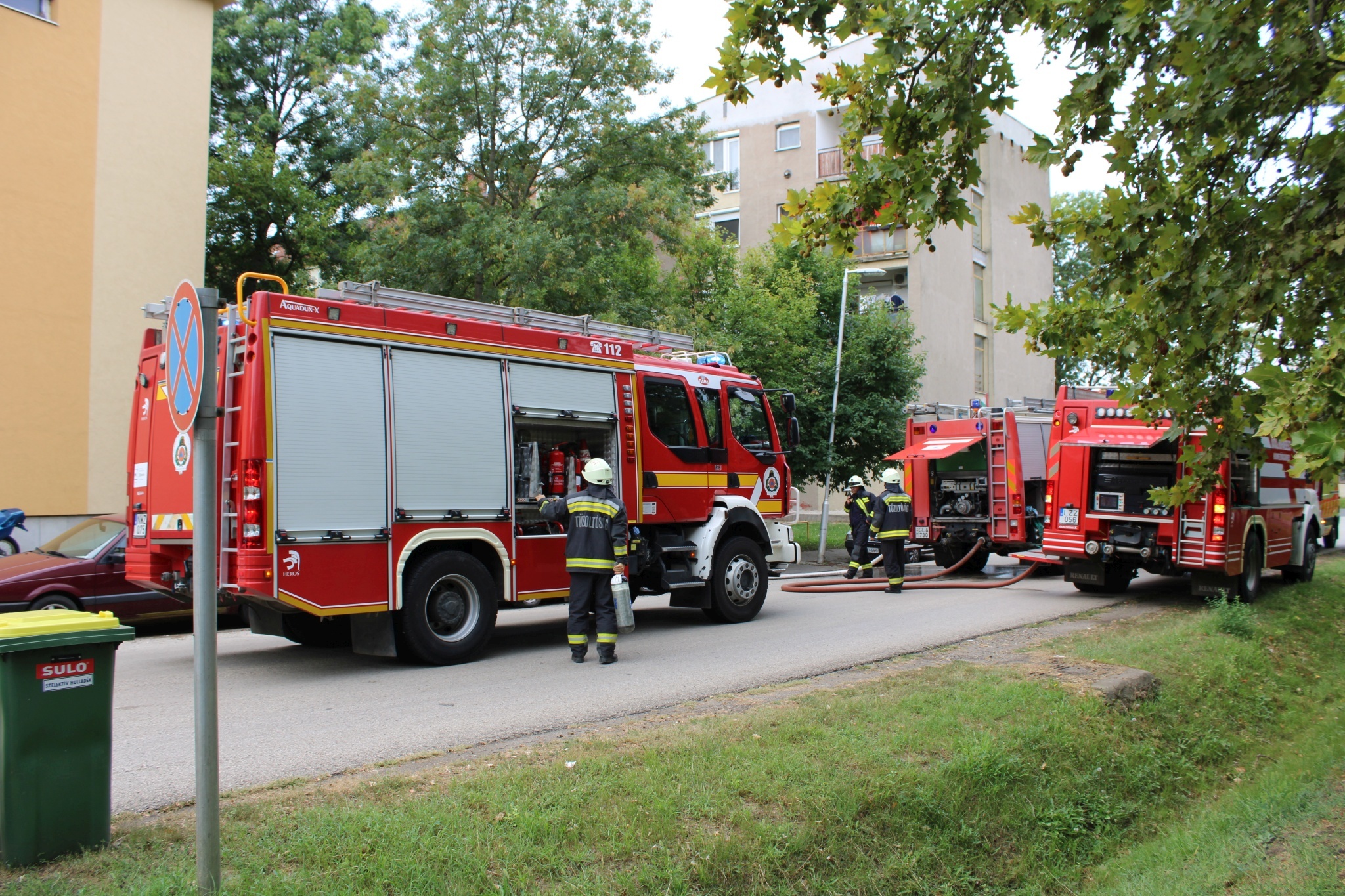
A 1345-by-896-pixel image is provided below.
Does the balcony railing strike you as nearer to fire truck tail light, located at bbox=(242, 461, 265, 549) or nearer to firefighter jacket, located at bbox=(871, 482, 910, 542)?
firefighter jacket, located at bbox=(871, 482, 910, 542)

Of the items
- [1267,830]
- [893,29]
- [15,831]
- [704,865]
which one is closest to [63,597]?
[15,831]

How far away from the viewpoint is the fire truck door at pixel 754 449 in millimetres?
11102

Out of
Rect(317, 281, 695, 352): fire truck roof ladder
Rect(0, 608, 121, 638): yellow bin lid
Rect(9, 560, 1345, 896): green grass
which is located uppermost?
Rect(317, 281, 695, 352): fire truck roof ladder

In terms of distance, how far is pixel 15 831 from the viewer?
140 inches

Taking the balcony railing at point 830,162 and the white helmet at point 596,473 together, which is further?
the balcony railing at point 830,162

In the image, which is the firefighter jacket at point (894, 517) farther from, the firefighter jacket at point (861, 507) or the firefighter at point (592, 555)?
the firefighter at point (592, 555)

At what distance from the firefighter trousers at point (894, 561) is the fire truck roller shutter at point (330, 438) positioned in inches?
318

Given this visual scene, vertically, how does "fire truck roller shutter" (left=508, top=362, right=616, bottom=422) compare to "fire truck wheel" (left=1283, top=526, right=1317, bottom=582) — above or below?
above

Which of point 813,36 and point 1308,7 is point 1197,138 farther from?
point 813,36

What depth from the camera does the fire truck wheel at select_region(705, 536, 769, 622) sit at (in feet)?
34.4

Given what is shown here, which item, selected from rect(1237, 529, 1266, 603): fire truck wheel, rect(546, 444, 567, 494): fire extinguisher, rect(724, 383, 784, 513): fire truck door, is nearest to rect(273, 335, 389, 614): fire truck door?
rect(546, 444, 567, 494): fire extinguisher

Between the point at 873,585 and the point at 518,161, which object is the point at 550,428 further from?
the point at 518,161

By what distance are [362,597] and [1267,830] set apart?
6056 millimetres

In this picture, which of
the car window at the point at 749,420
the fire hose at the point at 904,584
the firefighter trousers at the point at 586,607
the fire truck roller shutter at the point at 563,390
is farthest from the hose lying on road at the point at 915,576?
the firefighter trousers at the point at 586,607
